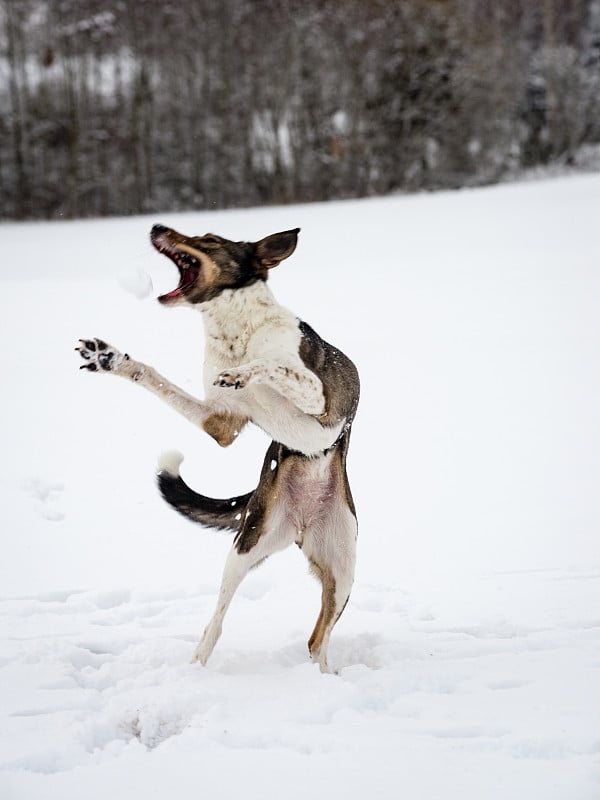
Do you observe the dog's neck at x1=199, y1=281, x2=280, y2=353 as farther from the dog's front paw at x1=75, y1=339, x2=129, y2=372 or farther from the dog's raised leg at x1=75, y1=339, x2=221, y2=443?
the dog's front paw at x1=75, y1=339, x2=129, y2=372

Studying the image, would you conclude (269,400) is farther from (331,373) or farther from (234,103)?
(234,103)

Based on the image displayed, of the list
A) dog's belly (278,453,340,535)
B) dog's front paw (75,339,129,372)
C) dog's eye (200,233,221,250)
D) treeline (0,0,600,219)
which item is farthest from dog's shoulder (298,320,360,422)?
treeline (0,0,600,219)

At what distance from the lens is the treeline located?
20828mm

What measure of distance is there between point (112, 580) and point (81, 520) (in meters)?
1.00

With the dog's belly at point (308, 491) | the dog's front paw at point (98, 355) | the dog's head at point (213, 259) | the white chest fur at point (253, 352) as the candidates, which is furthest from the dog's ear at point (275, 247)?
the dog's belly at point (308, 491)

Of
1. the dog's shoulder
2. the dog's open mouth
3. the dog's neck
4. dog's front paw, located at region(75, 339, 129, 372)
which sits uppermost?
the dog's open mouth

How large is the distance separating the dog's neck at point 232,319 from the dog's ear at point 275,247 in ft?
0.59

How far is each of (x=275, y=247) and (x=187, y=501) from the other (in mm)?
1271

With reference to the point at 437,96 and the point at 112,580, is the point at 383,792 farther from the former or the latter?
the point at 437,96

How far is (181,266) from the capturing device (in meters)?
3.41

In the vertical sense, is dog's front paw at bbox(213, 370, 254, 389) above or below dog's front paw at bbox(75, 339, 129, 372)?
below

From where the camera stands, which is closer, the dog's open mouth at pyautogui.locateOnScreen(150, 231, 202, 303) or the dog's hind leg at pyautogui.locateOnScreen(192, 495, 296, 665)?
the dog's open mouth at pyautogui.locateOnScreen(150, 231, 202, 303)

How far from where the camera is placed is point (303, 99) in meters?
21.8

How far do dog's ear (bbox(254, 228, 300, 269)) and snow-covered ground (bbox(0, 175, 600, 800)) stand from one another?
507 millimetres
